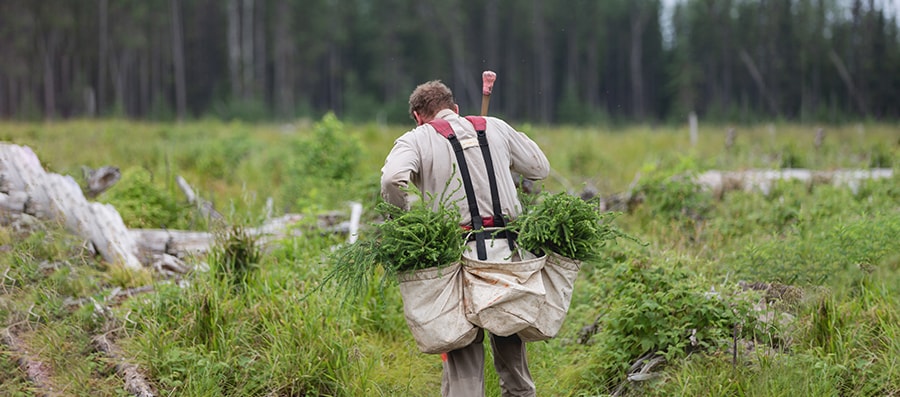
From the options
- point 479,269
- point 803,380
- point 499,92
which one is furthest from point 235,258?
point 499,92

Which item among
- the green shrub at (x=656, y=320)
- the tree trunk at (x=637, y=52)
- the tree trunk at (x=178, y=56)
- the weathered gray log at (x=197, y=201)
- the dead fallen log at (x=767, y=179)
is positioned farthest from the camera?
the tree trunk at (x=637, y=52)

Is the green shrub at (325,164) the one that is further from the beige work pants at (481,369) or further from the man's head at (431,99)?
the beige work pants at (481,369)

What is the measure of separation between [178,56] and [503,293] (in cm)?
4725

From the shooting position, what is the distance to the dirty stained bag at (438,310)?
4.09 meters

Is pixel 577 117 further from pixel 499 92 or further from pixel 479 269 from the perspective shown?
pixel 479 269

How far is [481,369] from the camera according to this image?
14.3 feet

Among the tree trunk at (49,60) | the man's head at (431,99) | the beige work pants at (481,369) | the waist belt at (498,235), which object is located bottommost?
the beige work pants at (481,369)

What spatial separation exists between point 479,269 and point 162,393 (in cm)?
227

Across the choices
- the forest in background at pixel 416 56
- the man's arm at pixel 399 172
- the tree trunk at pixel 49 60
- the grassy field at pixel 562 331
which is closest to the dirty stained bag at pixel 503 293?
the man's arm at pixel 399 172

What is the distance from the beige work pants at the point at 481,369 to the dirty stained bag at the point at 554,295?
188 mm

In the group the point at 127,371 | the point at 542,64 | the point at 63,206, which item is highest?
the point at 542,64

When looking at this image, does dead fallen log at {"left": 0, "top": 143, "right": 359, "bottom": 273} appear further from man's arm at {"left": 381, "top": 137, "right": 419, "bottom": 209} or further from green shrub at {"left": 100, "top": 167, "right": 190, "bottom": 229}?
man's arm at {"left": 381, "top": 137, "right": 419, "bottom": 209}

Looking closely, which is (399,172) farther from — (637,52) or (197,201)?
(637,52)

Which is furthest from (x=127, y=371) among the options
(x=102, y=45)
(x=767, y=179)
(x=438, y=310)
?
(x=102, y=45)
